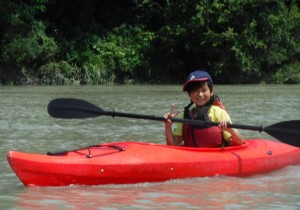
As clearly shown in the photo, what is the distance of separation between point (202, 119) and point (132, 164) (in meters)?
0.76

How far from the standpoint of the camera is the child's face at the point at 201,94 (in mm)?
5371

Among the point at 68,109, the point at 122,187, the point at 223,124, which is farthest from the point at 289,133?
the point at 68,109

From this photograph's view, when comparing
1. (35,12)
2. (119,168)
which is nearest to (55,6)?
(35,12)

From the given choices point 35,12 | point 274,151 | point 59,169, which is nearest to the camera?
point 59,169

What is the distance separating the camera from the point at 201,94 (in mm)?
5371

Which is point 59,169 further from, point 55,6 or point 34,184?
point 55,6

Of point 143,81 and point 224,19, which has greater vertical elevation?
point 224,19

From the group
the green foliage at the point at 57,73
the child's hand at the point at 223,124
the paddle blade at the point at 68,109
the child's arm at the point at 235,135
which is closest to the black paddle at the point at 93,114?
the paddle blade at the point at 68,109

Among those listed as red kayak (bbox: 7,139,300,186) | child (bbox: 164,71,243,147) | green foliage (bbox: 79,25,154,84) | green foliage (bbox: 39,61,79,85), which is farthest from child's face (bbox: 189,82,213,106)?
green foliage (bbox: 79,25,154,84)

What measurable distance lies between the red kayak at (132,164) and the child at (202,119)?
0.13 meters

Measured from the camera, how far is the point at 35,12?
22781 mm

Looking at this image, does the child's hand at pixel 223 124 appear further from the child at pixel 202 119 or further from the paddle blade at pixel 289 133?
the paddle blade at pixel 289 133

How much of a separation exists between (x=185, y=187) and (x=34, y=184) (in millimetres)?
1042

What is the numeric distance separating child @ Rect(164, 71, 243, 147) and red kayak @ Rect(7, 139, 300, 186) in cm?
13
